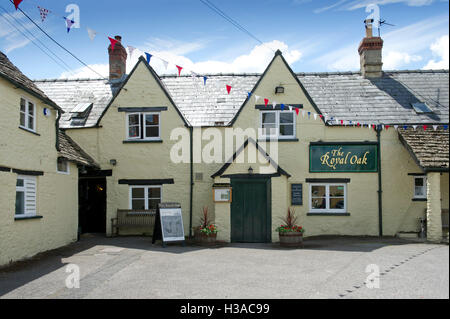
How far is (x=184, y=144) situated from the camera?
16.3 m

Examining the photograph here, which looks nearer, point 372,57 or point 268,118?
point 268,118

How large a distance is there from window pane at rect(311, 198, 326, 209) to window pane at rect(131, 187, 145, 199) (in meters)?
6.85

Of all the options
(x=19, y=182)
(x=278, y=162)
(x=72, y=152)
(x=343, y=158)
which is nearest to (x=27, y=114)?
(x=19, y=182)

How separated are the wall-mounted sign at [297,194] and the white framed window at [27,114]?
9.44 metres

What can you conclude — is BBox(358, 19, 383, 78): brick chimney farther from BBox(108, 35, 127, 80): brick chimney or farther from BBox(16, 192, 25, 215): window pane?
BBox(16, 192, 25, 215): window pane

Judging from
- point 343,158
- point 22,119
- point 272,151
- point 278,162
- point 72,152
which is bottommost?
point 278,162

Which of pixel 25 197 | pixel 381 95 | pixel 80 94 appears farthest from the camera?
pixel 80 94

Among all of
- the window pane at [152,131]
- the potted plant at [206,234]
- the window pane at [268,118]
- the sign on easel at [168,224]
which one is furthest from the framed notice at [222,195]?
the window pane at [152,131]

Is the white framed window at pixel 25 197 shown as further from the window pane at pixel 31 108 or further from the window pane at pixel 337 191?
the window pane at pixel 337 191

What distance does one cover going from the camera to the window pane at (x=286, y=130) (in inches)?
640

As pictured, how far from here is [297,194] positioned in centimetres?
1583

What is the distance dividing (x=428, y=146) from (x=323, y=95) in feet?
16.7

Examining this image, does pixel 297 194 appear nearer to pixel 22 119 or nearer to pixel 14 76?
pixel 22 119

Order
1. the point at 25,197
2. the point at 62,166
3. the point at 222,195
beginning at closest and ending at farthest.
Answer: the point at 25,197, the point at 62,166, the point at 222,195
